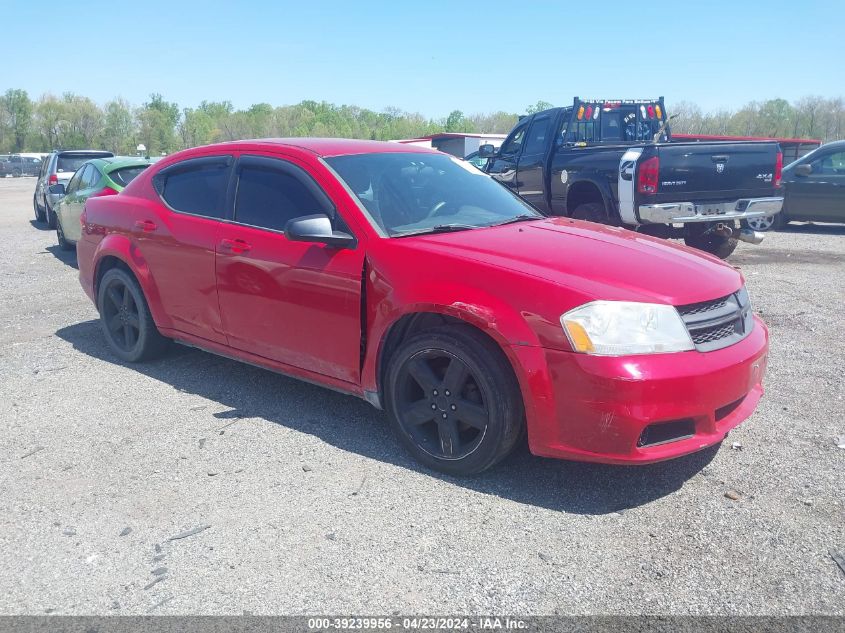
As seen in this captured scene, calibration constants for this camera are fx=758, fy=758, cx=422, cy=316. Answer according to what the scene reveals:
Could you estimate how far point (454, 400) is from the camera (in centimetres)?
377

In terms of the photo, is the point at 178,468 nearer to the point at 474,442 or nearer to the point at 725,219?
the point at 474,442

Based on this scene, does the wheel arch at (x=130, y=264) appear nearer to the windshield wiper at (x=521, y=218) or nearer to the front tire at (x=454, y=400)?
the front tire at (x=454, y=400)

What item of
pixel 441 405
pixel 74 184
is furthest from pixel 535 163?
pixel 441 405

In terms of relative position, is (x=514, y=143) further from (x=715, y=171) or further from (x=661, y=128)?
(x=715, y=171)

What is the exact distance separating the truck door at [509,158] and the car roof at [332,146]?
6477 mm

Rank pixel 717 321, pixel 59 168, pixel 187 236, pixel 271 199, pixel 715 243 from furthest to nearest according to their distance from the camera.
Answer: pixel 59 168, pixel 715 243, pixel 187 236, pixel 271 199, pixel 717 321

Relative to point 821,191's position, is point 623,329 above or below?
below

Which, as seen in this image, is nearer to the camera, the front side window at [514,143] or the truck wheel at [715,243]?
the truck wheel at [715,243]

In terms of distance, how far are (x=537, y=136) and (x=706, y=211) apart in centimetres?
314

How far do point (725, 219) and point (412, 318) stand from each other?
6.59m

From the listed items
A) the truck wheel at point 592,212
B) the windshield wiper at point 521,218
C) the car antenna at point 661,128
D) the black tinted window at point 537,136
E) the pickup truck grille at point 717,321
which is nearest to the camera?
the pickup truck grille at point 717,321

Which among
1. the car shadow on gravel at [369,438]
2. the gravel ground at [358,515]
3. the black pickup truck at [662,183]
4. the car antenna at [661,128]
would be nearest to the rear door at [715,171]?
the black pickup truck at [662,183]

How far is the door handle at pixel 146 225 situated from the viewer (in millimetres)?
5355

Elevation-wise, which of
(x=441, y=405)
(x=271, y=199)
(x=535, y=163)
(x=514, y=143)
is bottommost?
(x=441, y=405)
